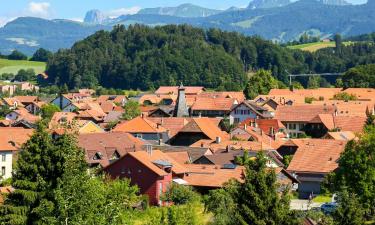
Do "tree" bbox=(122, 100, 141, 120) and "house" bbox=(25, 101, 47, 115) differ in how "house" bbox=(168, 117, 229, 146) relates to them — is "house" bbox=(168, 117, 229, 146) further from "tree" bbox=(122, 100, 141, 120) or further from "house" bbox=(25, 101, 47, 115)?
"house" bbox=(25, 101, 47, 115)

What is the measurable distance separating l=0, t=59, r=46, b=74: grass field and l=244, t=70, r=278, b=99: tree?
228 feet

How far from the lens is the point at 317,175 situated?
39.7 metres

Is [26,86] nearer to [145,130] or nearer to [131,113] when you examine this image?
[131,113]

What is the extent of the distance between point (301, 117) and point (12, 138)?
25.5m

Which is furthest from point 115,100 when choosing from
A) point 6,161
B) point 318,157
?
point 318,157

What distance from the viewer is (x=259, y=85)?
92.6m

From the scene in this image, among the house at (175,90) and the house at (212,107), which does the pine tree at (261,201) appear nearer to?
the house at (212,107)

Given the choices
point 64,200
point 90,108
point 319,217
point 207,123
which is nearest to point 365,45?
point 90,108

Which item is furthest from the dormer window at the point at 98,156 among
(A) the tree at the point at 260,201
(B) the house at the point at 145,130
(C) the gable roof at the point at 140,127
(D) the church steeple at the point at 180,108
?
(D) the church steeple at the point at 180,108

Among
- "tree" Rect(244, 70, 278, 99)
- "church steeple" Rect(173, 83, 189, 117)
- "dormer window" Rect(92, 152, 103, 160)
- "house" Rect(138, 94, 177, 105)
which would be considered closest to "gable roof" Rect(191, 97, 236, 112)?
"church steeple" Rect(173, 83, 189, 117)

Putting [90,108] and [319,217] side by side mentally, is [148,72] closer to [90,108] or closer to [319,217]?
[90,108]

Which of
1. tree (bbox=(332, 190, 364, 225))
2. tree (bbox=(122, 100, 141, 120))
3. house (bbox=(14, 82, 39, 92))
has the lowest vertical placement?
house (bbox=(14, 82, 39, 92))

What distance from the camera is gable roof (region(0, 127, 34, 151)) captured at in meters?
43.8

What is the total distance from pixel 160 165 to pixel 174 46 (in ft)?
347
